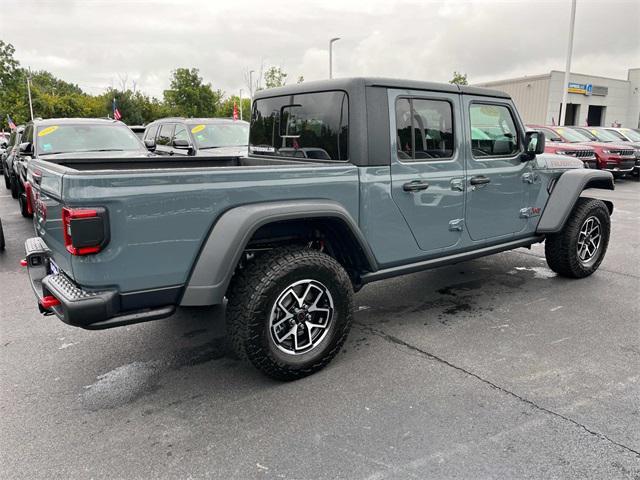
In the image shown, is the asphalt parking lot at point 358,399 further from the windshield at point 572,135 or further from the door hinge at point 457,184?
the windshield at point 572,135

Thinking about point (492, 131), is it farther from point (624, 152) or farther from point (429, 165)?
point (624, 152)

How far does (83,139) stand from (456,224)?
6395mm

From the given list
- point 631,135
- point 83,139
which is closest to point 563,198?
point 83,139

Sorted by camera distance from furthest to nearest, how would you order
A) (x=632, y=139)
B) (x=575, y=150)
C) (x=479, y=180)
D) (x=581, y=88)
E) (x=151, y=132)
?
(x=581, y=88)
(x=632, y=139)
(x=575, y=150)
(x=151, y=132)
(x=479, y=180)

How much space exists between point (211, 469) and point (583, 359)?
2582 millimetres

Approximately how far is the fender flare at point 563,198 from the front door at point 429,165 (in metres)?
1.29

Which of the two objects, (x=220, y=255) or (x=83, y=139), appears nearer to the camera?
(x=220, y=255)

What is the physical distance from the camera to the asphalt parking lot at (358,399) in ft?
7.86

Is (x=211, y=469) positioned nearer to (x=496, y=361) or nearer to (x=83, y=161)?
(x=496, y=361)

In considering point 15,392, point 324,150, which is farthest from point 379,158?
point 15,392

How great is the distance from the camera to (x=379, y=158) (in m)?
3.45

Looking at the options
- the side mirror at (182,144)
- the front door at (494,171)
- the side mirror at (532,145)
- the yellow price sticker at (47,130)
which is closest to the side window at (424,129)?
the front door at (494,171)

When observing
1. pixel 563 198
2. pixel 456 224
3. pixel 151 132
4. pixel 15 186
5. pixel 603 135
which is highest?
pixel 603 135

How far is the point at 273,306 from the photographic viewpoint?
9.70ft
